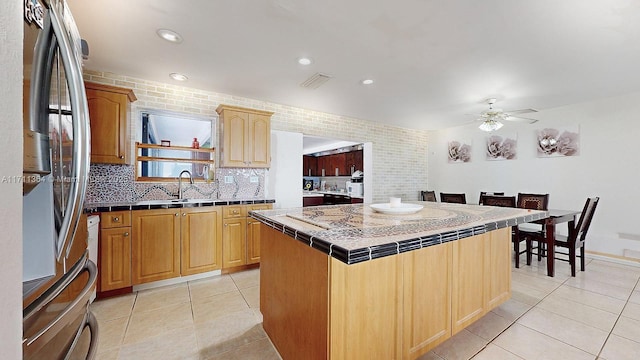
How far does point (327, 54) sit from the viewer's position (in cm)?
255

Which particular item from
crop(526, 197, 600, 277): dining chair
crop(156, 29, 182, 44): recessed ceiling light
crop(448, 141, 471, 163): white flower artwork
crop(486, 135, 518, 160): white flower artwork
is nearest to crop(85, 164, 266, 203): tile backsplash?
crop(156, 29, 182, 44): recessed ceiling light

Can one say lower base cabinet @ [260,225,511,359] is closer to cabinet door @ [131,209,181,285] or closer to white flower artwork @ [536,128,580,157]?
cabinet door @ [131,209,181,285]

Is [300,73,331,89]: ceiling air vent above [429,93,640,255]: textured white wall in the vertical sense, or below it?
above

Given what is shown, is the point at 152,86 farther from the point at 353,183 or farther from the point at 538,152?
the point at 538,152

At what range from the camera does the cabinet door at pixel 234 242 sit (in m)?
3.16

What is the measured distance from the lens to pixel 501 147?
4953 mm

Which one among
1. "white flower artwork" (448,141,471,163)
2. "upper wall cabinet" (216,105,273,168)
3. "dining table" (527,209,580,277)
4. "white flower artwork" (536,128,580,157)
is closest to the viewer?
"dining table" (527,209,580,277)

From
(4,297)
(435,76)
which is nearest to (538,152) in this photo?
(435,76)

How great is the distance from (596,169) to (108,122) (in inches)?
260

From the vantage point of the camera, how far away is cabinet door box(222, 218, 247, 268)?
3.16 m

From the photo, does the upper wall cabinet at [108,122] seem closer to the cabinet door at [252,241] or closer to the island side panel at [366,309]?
the cabinet door at [252,241]

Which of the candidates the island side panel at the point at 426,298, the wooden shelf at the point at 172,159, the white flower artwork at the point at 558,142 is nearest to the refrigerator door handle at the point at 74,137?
the island side panel at the point at 426,298

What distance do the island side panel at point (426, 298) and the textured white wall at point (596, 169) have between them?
4.09 metres

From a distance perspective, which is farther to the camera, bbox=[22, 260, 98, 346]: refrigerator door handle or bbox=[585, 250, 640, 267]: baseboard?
bbox=[585, 250, 640, 267]: baseboard
